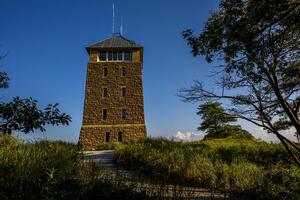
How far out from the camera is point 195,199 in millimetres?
6117

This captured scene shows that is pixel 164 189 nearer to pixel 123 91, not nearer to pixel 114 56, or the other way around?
pixel 123 91

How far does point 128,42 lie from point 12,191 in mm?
28853

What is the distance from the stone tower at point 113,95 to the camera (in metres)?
29.6

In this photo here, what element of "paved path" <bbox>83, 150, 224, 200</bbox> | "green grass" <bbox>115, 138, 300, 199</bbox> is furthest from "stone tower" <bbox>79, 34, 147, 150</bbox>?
"paved path" <bbox>83, 150, 224, 200</bbox>

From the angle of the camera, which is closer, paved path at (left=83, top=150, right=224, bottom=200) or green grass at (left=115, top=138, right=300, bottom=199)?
paved path at (left=83, top=150, right=224, bottom=200)

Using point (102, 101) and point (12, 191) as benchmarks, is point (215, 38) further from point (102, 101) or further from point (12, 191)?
point (102, 101)

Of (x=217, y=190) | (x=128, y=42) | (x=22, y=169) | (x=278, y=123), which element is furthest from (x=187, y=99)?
(x=128, y=42)

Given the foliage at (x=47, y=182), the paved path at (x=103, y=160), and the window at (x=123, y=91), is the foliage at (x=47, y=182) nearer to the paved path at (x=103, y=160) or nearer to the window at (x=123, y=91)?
the paved path at (x=103, y=160)

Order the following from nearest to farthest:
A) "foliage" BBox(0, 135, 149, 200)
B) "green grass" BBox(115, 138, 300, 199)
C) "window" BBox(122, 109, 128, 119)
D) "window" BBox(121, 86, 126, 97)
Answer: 1. "foliage" BBox(0, 135, 149, 200)
2. "green grass" BBox(115, 138, 300, 199)
3. "window" BBox(122, 109, 128, 119)
4. "window" BBox(121, 86, 126, 97)

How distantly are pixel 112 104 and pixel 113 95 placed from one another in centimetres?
102

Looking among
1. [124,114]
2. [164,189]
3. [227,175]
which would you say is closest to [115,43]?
[124,114]

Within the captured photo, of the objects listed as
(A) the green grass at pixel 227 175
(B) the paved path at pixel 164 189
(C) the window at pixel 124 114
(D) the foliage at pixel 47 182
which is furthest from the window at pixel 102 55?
(D) the foliage at pixel 47 182

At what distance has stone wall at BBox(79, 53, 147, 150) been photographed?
96.9 feet

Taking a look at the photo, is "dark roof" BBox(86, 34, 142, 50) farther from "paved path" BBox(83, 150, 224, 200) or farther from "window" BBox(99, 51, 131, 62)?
"paved path" BBox(83, 150, 224, 200)
